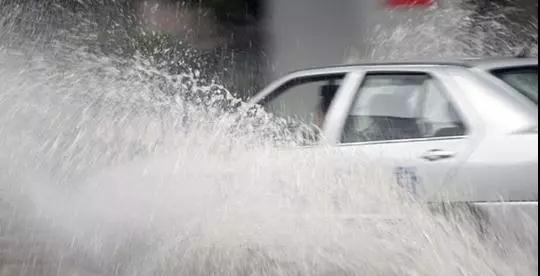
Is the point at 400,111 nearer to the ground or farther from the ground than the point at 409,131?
farther from the ground

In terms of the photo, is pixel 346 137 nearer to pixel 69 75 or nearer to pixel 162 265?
pixel 162 265

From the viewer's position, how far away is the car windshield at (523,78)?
15.4 ft

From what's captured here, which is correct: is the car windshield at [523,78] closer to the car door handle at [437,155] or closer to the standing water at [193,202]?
the car door handle at [437,155]

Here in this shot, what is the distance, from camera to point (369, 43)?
10367 millimetres

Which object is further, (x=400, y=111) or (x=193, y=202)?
(x=193, y=202)

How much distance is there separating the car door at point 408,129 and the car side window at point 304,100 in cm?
19

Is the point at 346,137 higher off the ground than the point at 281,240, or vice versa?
the point at 346,137

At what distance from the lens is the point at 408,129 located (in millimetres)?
4891

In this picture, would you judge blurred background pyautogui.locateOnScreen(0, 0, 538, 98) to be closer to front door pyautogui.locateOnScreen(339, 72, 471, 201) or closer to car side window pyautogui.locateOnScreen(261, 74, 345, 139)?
car side window pyautogui.locateOnScreen(261, 74, 345, 139)

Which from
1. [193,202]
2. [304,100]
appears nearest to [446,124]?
[304,100]

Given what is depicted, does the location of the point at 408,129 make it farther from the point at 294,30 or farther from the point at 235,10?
the point at 235,10

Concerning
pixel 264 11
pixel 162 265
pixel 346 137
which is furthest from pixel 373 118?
pixel 264 11

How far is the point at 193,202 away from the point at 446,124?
5.02 feet

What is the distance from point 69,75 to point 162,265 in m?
4.32
